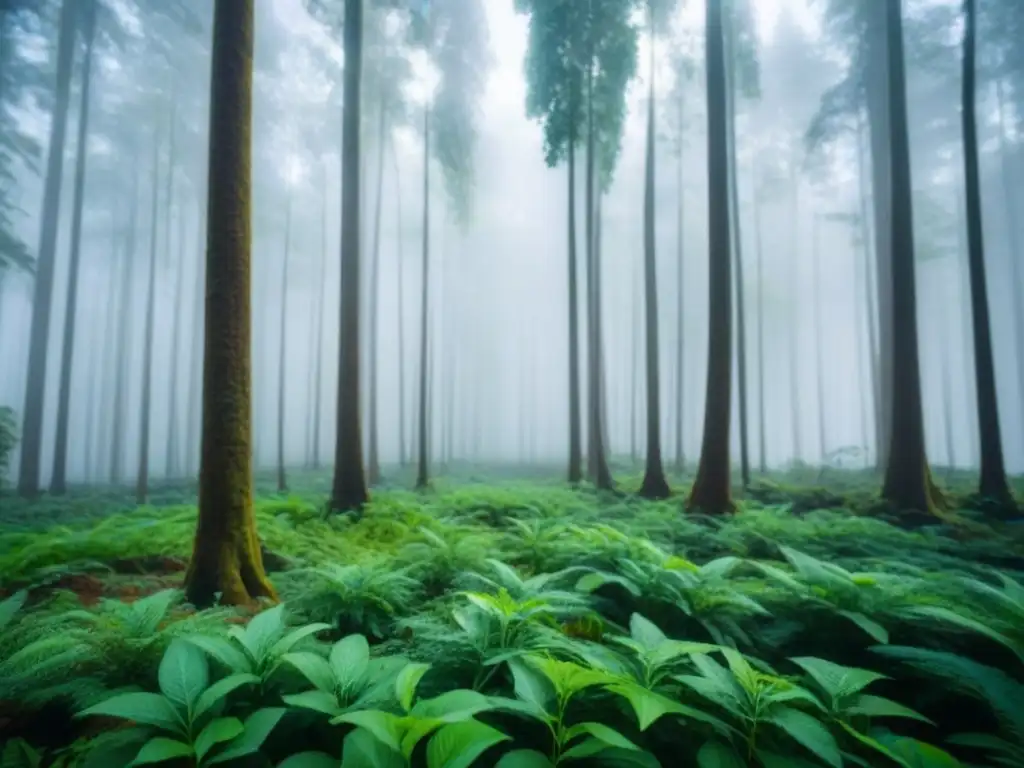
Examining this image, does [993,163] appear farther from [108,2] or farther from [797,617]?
[108,2]

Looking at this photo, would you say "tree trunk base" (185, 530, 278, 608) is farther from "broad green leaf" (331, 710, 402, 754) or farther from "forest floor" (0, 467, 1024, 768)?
"broad green leaf" (331, 710, 402, 754)

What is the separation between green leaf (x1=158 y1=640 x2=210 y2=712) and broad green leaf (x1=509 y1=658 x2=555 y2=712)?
129cm

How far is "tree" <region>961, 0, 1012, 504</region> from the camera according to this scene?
840 centimetres

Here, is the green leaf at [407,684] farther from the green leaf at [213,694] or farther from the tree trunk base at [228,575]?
the tree trunk base at [228,575]

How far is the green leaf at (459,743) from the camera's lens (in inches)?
58.9

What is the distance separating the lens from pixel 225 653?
7.20 ft

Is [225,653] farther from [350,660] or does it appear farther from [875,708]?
[875,708]

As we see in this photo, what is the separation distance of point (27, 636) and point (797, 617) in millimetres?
4857

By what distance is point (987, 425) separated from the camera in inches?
335

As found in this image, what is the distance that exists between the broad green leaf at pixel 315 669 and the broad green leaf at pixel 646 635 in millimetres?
1497

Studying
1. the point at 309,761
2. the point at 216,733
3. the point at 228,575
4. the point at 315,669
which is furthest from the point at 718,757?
the point at 228,575

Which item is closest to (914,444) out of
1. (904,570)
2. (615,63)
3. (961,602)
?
(904,570)

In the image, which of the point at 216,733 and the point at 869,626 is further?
the point at 869,626

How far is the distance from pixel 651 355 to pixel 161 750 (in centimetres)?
1180
